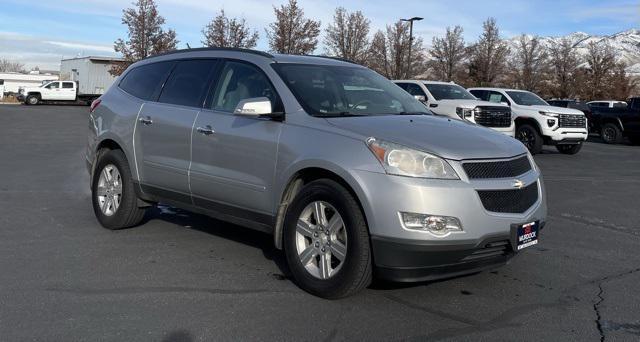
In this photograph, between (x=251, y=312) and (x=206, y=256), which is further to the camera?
(x=206, y=256)

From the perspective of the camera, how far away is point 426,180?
397cm

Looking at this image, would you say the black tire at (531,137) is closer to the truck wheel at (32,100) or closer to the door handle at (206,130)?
the door handle at (206,130)

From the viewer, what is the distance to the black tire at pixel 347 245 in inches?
161

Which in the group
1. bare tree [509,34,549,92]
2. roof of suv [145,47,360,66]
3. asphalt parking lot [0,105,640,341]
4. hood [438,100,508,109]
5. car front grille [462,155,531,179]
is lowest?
asphalt parking lot [0,105,640,341]

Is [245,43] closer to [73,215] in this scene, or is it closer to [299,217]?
[73,215]

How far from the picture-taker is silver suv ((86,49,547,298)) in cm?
400

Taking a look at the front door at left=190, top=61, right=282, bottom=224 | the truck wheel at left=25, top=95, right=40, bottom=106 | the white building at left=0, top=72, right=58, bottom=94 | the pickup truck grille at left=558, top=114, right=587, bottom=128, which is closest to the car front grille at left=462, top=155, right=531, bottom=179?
the front door at left=190, top=61, right=282, bottom=224

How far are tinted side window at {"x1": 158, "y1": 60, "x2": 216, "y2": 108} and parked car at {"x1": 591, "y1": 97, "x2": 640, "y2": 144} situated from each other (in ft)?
66.7

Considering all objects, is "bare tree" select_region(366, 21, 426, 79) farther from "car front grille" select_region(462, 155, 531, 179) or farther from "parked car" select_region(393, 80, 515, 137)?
"car front grille" select_region(462, 155, 531, 179)

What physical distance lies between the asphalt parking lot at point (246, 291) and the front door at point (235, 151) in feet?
1.90

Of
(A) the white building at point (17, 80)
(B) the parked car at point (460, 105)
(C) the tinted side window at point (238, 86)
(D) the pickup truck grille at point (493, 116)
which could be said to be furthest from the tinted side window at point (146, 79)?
(A) the white building at point (17, 80)

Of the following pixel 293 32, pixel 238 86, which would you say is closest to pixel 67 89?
pixel 293 32

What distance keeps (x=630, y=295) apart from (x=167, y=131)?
412 cm

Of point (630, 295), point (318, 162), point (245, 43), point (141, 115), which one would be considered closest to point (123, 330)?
point (318, 162)
